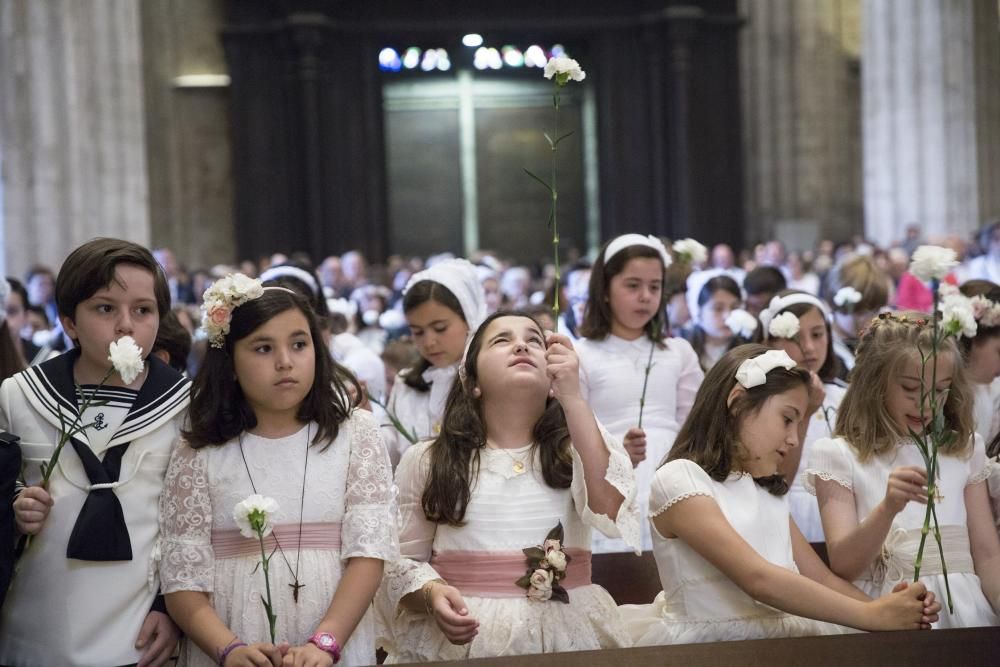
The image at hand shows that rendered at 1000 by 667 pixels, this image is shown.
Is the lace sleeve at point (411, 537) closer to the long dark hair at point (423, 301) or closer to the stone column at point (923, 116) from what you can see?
the long dark hair at point (423, 301)

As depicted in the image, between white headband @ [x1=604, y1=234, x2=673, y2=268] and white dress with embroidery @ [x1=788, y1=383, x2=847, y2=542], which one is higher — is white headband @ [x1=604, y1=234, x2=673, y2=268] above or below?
above

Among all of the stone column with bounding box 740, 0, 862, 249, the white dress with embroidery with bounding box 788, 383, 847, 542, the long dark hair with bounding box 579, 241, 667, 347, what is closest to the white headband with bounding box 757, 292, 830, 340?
the white dress with embroidery with bounding box 788, 383, 847, 542

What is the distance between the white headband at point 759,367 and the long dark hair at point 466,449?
20.9 inches

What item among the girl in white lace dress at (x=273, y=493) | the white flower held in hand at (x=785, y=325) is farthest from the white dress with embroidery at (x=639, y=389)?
the girl in white lace dress at (x=273, y=493)

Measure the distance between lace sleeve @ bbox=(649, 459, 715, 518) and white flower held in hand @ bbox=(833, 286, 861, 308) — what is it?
3546 mm

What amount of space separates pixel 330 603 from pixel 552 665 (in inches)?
29.1

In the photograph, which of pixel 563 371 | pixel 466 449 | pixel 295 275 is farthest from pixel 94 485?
pixel 295 275

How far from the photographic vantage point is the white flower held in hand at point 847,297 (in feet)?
22.1

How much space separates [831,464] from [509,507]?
1027 millimetres

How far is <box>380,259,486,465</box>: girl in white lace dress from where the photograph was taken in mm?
5246

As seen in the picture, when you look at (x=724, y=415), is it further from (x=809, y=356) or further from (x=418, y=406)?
(x=418, y=406)

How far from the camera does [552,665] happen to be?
2740mm

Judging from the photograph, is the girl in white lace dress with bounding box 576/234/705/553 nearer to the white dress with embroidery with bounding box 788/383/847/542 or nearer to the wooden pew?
the white dress with embroidery with bounding box 788/383/847/542

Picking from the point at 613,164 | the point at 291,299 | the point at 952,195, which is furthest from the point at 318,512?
the point at 613,164
